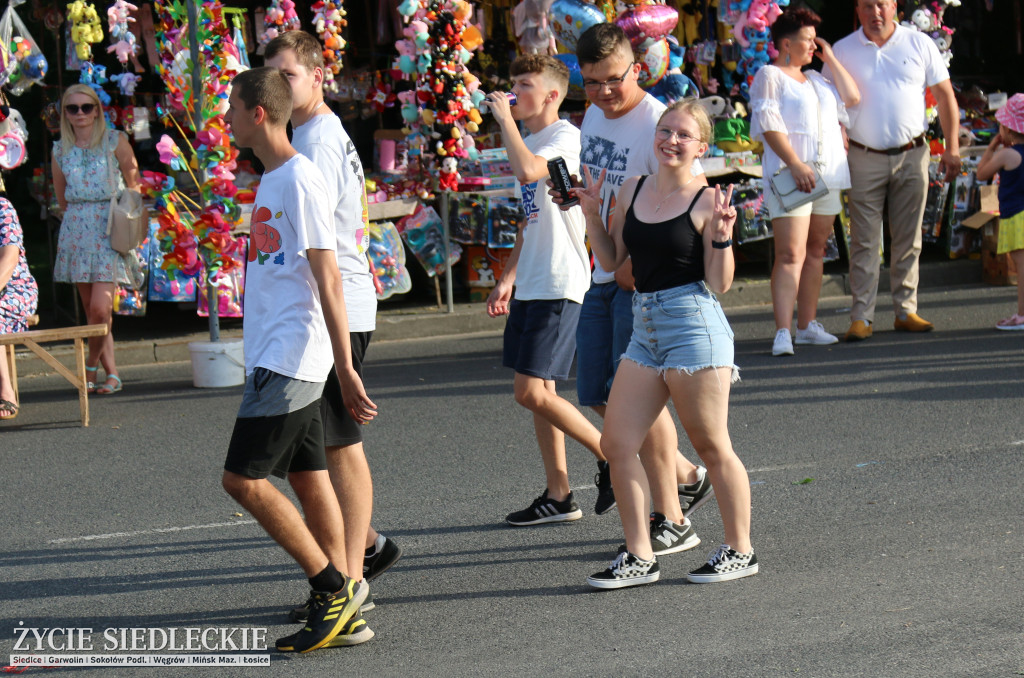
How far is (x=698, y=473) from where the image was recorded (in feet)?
17.1

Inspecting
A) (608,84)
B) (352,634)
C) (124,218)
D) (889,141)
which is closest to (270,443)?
(352,634)

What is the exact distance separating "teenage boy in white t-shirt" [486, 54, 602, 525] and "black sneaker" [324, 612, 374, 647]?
133cm

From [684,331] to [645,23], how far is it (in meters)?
6.09

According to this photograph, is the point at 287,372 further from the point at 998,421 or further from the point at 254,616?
the point at 998,421

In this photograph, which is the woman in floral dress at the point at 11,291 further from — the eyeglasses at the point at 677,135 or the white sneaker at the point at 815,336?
the white sneaker at the point at 815,336

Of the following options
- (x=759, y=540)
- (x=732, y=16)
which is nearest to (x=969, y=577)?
(x=759, y=540)

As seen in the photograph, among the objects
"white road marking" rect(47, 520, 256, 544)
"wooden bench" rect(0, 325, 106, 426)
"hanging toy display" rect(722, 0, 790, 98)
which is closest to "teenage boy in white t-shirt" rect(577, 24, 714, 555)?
"white road marking" rect(47, 520, 256, 544)

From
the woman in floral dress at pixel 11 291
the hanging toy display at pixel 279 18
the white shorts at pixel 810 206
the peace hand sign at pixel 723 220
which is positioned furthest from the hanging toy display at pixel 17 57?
the peace hand sign at pixel 723 220

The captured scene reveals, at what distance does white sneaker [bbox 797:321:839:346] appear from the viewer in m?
9.12

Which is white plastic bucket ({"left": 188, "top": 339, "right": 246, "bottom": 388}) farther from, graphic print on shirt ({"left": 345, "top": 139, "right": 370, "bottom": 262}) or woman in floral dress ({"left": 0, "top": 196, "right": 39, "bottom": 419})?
graphic print on shirt ({"left": 345, "top": 139, "right": 370, "bottom": 262})

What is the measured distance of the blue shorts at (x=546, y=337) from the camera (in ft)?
16.7

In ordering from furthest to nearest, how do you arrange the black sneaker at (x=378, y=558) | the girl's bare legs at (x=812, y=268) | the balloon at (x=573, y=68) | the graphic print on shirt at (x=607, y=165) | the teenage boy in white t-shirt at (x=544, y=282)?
the balloon at (x=573, y=68) → the girl's bare legs at (x=812, y=268) → the teenage boy in white t-shirt at (x=544, y=282) → the graphic print on shirt at (x=607, y=165) → the black sneaker at (x=378, y=558)

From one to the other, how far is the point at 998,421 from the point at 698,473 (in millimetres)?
2251

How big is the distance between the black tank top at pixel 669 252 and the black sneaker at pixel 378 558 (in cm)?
135
